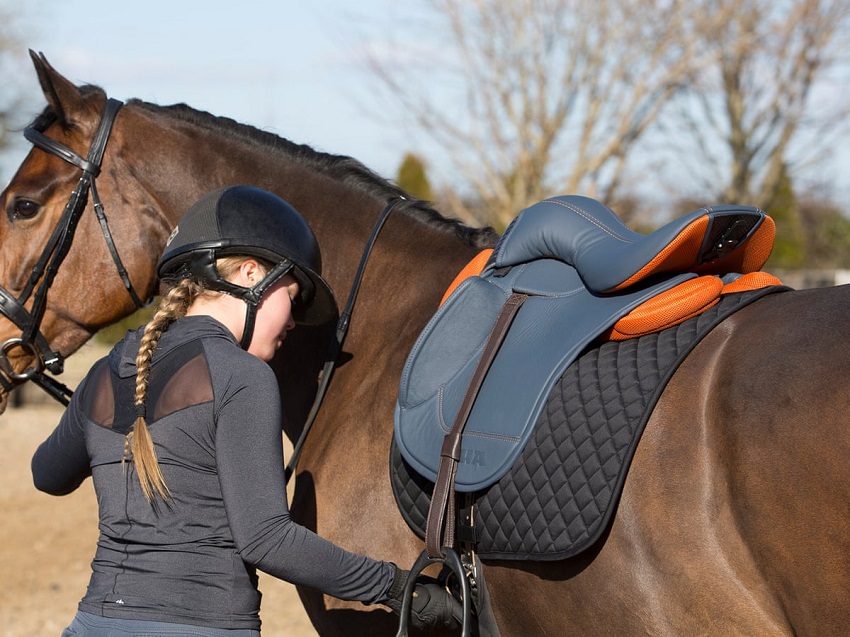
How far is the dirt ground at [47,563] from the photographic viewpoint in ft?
17.6

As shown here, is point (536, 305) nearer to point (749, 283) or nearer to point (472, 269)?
point (472, 269)

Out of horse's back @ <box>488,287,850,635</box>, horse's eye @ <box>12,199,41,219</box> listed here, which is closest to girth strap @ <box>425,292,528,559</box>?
horse's back @ <box>488,287,850,635</box>

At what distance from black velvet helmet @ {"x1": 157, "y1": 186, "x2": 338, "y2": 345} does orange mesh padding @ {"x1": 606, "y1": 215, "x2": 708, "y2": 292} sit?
79 cm

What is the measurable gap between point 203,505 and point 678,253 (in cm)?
122

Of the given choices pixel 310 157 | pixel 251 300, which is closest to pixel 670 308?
pixel 251 300

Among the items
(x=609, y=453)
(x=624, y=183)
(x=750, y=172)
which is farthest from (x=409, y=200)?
(x=750, y=172)

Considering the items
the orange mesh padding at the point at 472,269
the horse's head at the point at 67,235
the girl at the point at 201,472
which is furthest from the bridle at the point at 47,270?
the orange mesh padding at the point at 472,269

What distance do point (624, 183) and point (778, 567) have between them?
9714mm

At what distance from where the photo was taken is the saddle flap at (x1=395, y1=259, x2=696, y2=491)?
6.64 feet

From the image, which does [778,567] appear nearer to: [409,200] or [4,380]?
[409,200]

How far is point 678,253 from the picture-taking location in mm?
2033

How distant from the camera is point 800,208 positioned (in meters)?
25.7

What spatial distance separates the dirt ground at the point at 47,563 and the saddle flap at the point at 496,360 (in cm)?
153

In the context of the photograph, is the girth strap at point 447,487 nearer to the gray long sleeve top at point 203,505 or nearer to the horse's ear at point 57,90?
the gray long sleeve top at point 203,505
